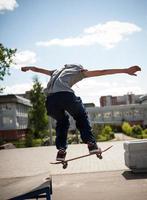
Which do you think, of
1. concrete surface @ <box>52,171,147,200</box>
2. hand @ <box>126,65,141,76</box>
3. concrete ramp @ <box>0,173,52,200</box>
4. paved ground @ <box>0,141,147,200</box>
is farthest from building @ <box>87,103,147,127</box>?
hand @ <box>126,65,141,76</box>

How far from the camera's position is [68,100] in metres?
5.22

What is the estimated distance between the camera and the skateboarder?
17.2 ft

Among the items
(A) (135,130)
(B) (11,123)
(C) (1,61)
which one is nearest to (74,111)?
(C) (1,61)

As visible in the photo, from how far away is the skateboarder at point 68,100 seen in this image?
523cm

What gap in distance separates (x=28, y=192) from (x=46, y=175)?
1458 millimetres

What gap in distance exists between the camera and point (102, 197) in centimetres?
1040

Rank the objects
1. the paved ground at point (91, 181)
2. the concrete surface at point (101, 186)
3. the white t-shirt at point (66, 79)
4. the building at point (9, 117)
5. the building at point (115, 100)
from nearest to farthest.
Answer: the white t-shirt at point (66, 79) < the paved ground at point (91, 181) < the concrete surface at point (101, 186) < the building at point (9, 117) < the building at point (115, 100)

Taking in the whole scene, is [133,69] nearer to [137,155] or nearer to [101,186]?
[101,186]

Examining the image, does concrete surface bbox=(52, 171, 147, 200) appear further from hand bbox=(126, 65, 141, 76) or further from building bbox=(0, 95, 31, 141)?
building bbox=(0, 95, 31, 141)

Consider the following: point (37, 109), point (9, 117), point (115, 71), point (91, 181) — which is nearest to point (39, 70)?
point (115, 71)

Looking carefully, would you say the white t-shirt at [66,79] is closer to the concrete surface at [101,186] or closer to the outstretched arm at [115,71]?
the outstretched arm at [115,71]

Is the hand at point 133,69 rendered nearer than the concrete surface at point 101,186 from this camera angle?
Yes

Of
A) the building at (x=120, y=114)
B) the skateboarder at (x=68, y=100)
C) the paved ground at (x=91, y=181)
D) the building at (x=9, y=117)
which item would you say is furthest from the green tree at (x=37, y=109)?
the skateboarder at (x=68, y=100)

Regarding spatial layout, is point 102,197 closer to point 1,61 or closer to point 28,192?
point 28,192
